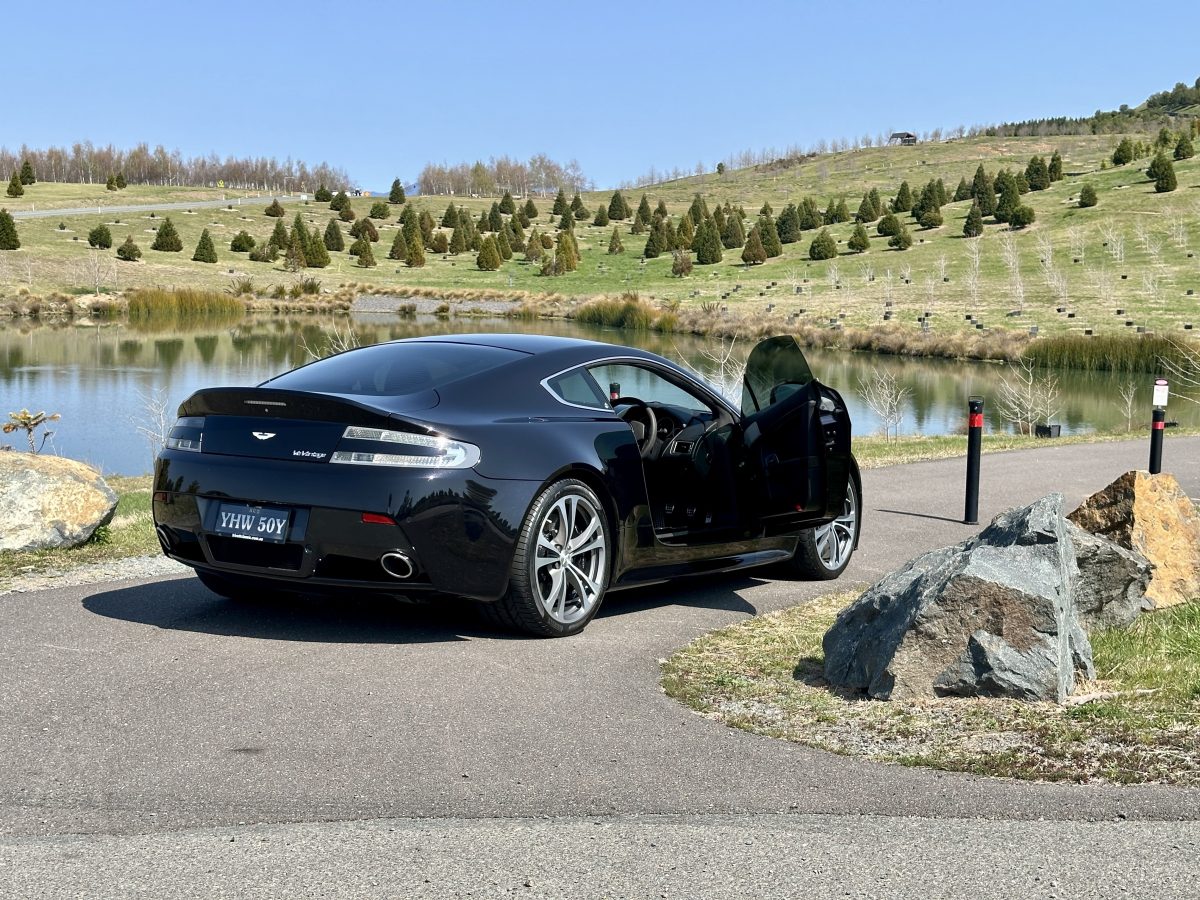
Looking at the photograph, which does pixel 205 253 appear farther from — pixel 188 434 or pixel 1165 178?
pixel 188 434

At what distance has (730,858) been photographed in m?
3.99

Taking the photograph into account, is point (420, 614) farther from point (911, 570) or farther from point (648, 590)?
point (911, 570)

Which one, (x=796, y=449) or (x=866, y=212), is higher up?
(x=866, y=212)

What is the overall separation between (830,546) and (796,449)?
1.74 meters

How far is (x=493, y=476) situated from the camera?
21.8ft

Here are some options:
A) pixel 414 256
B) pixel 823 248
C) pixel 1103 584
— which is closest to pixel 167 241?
pixel 414 256

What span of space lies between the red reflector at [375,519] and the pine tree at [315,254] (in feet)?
267

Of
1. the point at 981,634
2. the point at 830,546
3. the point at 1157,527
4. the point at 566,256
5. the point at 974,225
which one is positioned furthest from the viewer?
the point at 566,256

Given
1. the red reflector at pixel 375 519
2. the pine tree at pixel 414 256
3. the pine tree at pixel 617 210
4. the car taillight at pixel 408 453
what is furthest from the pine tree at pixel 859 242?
the red reflector at pixel 375 519

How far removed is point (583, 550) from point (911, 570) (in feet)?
5.59

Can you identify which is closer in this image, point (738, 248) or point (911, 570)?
point (911, 570)

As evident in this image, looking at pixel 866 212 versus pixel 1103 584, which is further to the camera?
pixel 866 212

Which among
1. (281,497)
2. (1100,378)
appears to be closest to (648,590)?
(281,497)

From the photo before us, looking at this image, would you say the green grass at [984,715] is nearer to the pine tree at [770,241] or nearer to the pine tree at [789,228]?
the pine tree at [770,241]
